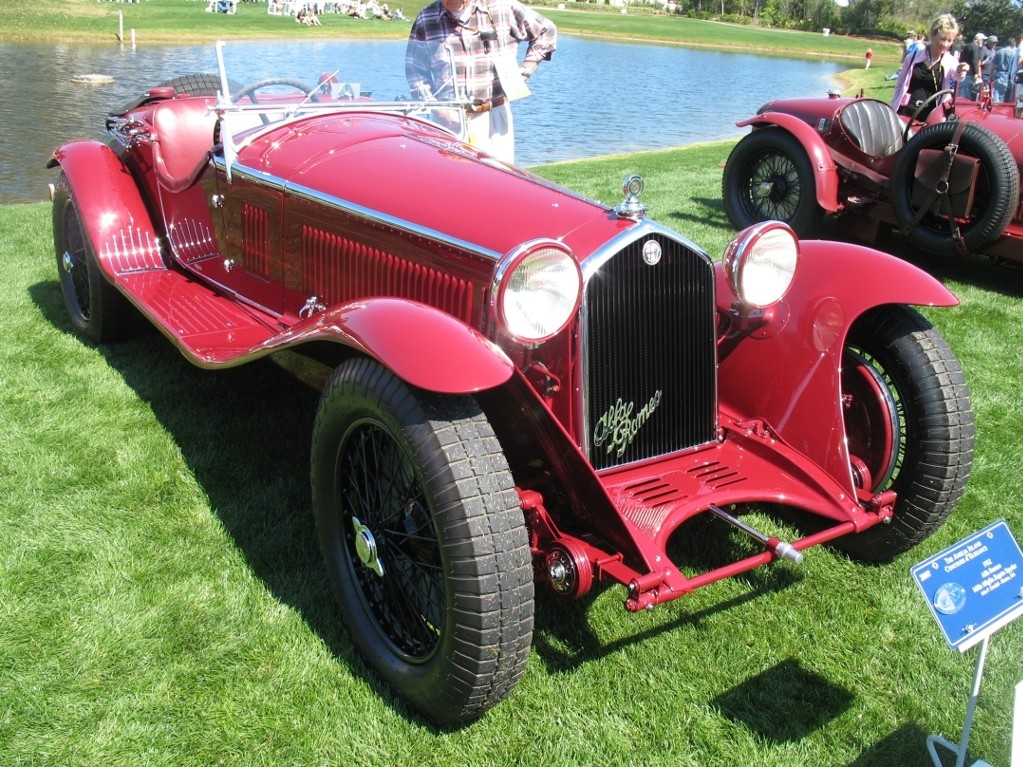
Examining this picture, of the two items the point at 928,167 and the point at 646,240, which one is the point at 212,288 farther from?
the point at 928,167

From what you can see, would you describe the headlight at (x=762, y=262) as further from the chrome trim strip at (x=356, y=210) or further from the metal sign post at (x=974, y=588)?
the metal sign post at (x=974, y=588)

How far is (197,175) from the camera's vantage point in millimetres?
4109

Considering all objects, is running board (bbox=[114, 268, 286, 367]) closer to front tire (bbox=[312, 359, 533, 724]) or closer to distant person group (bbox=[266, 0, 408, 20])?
front tire (bbox=[312, 359, 533, 724])

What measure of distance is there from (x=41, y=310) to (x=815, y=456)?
4.64 metres

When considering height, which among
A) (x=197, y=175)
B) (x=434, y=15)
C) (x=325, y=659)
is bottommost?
(x=325, y=659)

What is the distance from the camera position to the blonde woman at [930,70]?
26.6 ft

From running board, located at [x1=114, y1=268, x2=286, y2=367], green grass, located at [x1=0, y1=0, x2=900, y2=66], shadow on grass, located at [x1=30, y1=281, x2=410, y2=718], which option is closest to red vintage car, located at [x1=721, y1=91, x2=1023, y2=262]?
shadow on grass, located at [x1=30, y1=281, x2=410, y2=718]

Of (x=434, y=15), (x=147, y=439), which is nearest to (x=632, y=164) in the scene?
(x=434, y=15)

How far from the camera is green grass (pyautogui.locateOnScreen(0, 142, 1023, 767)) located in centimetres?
229

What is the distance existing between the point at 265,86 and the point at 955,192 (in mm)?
4955

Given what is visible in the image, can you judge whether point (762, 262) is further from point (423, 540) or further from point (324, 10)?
point (324, 10)

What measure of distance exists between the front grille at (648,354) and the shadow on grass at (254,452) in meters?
1.07

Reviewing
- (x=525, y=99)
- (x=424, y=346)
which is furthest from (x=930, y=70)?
(x=525, y=99)

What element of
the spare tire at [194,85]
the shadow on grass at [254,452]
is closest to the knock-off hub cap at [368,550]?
the shadow on grass at [254,452]
